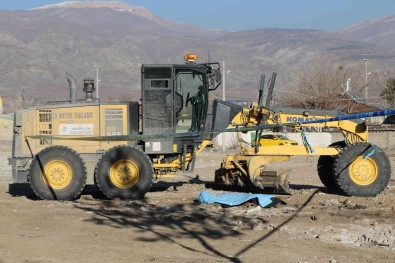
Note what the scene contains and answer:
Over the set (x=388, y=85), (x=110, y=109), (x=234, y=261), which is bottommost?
(x=234, y=261)

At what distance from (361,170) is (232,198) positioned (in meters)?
3.03

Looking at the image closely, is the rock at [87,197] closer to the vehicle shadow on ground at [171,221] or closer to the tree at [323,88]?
the vehicle shadow on ground at [171,221]

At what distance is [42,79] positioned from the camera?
149750 millimetres

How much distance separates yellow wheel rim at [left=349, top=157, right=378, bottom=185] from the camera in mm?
15352

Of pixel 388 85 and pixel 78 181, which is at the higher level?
pixel 388 85

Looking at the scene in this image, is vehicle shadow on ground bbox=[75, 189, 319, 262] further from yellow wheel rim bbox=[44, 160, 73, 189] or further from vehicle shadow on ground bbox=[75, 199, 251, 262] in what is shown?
yellow wheel rim bbox=[44, 160, 73, 189]

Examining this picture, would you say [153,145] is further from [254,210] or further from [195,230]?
[195,230]

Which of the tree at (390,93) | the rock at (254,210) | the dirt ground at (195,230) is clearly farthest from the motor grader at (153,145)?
the tree at (390,93)

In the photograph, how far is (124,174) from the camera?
15.2 m

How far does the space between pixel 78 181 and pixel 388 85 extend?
55623mm

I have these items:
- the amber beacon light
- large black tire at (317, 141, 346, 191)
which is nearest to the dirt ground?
large black tire at (317, 141, 346, 191)

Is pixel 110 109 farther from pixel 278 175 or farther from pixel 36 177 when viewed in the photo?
pixel 278 175

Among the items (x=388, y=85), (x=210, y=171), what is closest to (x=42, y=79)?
(x=388, y=85)

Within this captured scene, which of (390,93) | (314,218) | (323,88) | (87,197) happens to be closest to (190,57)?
(87,197)
